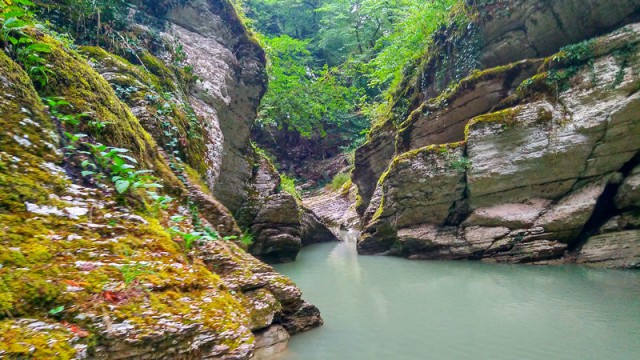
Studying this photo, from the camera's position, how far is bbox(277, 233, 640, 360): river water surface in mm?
3818

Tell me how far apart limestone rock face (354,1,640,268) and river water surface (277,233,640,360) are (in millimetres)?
890

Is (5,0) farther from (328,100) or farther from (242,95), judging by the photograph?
(328,100)

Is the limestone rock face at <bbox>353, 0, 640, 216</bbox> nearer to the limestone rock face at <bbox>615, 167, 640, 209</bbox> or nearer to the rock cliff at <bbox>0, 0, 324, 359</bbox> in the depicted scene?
the limestone rock face at <bbox>615, 167, 640, 209</bbox>

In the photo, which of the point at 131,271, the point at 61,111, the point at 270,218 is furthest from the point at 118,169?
the point at 270,218

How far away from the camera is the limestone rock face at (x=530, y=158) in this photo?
732cm

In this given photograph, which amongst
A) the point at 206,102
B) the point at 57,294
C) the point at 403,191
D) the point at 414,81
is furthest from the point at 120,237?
the point at 414,81

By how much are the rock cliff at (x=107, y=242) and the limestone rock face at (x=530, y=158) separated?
5687 mm

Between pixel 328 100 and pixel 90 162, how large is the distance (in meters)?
19.3

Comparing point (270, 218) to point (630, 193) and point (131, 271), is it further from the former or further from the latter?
point (630, 193)

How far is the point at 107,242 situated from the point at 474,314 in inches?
174

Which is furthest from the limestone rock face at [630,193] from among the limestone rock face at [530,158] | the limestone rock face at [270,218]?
the limestone rock face at [270,218]

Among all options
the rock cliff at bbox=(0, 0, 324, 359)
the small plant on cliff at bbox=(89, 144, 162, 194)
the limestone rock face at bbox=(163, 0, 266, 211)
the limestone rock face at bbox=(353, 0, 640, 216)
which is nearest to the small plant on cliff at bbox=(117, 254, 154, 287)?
the rock cliff at bbox=(0, 0, 324, 359)

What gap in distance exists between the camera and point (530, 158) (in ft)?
26.9

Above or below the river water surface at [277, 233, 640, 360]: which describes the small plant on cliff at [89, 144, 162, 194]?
above
